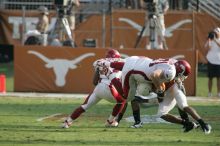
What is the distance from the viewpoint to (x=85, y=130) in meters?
15.1

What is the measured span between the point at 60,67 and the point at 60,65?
68 mm

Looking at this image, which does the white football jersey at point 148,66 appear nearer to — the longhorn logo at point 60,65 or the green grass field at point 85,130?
the green grass field at point 85,130

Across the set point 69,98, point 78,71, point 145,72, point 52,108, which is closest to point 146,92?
point 145,72

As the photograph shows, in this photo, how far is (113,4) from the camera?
105ft

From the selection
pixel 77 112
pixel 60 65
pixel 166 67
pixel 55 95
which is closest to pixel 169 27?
pixel 60 65

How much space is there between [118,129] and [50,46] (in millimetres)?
9688

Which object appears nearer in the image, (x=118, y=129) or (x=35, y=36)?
(x=118, y=129)

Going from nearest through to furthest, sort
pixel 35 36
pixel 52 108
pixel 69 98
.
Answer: pixel 52 108
pixel 69 98
pixel 35 36

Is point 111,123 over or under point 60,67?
over

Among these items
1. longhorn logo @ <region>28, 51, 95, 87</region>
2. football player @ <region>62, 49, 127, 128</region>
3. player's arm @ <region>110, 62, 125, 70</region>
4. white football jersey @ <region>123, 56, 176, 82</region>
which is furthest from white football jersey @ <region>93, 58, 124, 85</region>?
longhorn logo @ <region>28, 51, 95, 87</region>

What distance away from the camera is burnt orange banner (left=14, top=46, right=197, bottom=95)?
968 inches

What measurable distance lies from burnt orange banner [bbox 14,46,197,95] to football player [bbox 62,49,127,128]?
857 centimetres

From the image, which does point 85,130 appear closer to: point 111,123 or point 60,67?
point 111,123

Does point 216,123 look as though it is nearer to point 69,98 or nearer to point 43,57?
point 69,98
